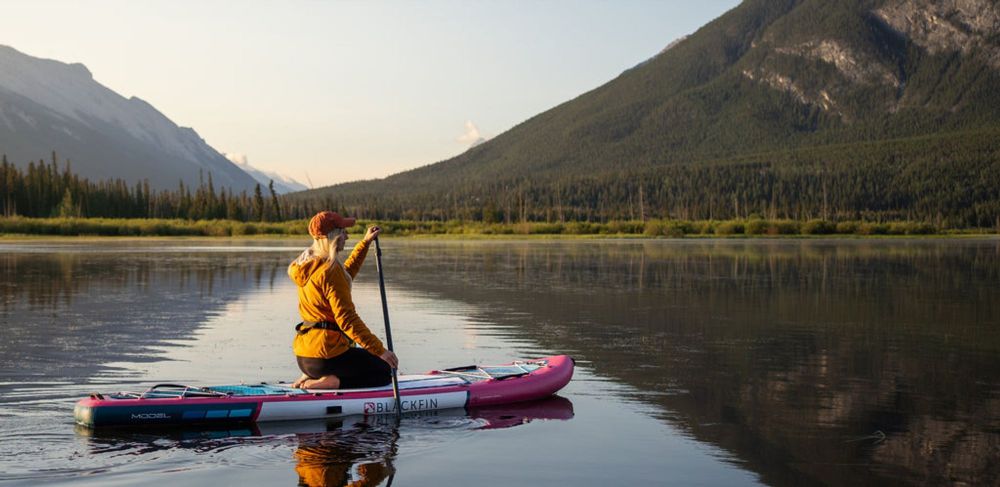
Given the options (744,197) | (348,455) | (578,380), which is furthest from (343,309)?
(744,197)

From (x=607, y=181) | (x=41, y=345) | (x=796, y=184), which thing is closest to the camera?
(x=41, y=345)

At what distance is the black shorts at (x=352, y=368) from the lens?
41.7 ft

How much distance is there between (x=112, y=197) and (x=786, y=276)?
419ft

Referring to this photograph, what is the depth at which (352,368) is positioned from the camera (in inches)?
507

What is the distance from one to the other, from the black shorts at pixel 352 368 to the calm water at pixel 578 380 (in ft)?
1.75

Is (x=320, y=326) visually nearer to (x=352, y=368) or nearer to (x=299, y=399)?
(x=352, y=368)

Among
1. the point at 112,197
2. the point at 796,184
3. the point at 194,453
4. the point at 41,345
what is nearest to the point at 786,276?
the point at 41,345

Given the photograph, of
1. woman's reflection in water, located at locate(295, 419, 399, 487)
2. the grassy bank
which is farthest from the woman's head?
the grassy bank

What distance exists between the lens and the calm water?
417 inches

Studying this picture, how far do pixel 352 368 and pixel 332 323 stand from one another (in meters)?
0.75

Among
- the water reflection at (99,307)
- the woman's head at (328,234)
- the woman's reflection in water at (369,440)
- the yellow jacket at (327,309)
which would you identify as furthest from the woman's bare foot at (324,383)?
the water reflection at (99,307)

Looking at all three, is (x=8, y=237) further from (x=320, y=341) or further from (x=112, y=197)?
(x=320, y=341)

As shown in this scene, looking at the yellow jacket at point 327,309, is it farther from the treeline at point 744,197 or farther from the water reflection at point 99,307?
the treeline at point 744,197

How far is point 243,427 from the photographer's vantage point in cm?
1229
